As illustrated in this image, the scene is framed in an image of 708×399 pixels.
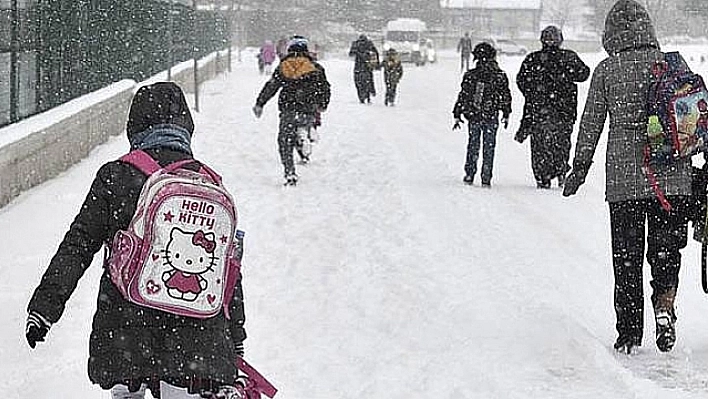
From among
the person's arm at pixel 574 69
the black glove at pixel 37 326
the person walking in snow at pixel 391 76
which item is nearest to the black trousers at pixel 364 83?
the person walking in snow at pixel 391 76

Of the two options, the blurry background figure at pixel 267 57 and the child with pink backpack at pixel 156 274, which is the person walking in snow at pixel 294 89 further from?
the blurry background figure at pixel 267 57

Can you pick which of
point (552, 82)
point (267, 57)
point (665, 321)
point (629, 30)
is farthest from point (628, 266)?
point (267, 57)

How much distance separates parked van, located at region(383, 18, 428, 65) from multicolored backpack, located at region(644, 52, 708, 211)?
1918 inches

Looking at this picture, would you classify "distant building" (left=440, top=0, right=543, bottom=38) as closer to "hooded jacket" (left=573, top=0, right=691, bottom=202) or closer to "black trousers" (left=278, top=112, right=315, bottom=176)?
"black trousers" (left=278, top=112, right=315, bottom=176)

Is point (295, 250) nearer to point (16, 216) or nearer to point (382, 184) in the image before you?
point (16, 216)

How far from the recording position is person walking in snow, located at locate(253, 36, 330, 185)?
1364 centimetres

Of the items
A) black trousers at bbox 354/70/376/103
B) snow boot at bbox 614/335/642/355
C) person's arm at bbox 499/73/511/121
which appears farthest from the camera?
black trousers at bbox 354/70/376/103

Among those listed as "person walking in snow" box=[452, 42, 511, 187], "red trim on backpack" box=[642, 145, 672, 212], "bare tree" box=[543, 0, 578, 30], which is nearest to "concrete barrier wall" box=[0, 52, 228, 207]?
"person walking in snow" box=[452, 42, 511, 187]

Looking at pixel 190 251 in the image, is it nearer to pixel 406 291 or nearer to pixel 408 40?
pixel 406 291

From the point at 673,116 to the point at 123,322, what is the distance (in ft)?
11.8

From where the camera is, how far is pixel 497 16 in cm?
11150

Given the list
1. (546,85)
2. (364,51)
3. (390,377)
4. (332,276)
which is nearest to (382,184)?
(546,85)

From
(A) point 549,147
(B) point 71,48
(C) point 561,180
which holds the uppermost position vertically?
(B) point 71,48

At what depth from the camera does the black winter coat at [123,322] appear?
3957 mm
